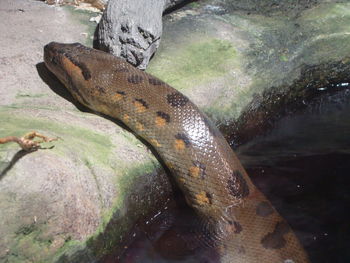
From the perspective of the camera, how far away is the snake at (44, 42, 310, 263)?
14.2ft

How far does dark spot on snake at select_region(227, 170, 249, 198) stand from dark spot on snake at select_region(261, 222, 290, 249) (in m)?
0.40

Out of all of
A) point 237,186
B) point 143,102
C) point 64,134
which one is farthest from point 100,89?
point 237,186

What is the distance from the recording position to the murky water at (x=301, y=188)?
4.42 m

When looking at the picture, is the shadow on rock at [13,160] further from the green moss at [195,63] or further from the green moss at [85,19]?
the green moss at [85,19]

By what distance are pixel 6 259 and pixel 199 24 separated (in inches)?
171

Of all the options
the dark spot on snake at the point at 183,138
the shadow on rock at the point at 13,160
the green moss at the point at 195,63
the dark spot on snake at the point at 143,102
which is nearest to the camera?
the shadow on rock at the point at 13,160

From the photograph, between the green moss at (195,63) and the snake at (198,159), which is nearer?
the snake at (198,159)

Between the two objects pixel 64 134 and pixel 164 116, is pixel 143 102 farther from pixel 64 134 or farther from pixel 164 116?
pixel 64 134

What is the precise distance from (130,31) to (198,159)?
184cm

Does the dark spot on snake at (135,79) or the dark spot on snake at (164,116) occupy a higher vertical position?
the dark spot on snake at (135,79)

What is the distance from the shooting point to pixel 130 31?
5668mm

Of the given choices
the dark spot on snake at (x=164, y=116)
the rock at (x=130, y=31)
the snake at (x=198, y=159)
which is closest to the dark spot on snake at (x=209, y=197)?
the snake at (x=198, y=159)

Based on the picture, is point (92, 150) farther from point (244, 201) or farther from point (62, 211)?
point (244, 201)

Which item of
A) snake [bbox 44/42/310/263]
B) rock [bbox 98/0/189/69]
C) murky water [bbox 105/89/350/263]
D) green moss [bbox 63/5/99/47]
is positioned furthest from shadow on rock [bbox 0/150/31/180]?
green moss [bbox 63/5/99/47]
